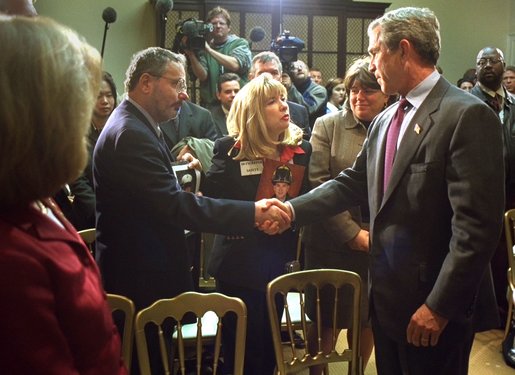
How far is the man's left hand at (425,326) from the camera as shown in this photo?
1.60 m

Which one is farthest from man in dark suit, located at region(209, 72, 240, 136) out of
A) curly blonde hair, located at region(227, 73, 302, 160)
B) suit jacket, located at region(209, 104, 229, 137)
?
curly blonde hair, located at region(227, 73, 302, 160)

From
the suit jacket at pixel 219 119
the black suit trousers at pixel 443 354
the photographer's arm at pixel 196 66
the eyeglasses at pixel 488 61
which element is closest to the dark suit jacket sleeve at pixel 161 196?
the black suit trousers at pixel 443 354

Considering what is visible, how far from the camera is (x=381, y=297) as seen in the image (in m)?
1.75

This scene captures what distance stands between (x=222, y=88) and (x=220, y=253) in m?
1.66

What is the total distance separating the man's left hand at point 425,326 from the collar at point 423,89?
0.57m

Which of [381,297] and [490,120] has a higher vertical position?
[490,120]

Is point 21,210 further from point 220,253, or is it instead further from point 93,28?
point 93,28

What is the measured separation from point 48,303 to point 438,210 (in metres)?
1.12

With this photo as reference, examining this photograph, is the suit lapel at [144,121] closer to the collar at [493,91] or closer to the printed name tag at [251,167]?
the printed name tag at [251,167]

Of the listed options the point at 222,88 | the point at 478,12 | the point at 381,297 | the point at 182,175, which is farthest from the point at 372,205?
the point at 478,12

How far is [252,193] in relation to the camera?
7.54 ft

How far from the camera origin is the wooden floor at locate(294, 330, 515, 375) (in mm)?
3150

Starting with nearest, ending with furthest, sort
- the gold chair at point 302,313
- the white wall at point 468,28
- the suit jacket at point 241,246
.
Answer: the gold chair at point 302,313
the suit jacket at point 241,246
the white wall at point 468,28

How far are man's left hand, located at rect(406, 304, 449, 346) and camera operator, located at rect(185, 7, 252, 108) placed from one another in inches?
105
